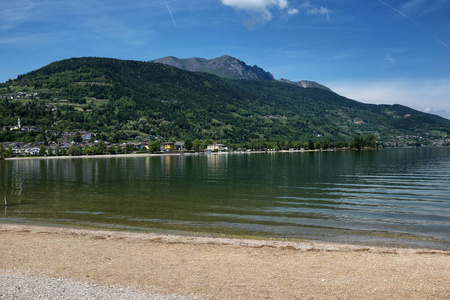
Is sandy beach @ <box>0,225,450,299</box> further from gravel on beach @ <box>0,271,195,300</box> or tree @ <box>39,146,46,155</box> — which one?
tree @ <box>39,146,46,155</box>

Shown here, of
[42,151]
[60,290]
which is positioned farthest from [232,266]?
[42,151]

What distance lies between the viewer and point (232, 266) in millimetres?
12852

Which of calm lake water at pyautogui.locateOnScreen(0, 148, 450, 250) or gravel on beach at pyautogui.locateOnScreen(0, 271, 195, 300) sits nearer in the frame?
gravel on beach at pyautogui.locateOnScreen(0, 271, 195, 300)

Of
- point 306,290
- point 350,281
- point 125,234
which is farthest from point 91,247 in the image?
point 350,281

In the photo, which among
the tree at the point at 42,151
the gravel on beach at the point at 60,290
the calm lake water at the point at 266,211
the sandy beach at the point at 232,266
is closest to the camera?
the gravel on beach at the point at 60,290

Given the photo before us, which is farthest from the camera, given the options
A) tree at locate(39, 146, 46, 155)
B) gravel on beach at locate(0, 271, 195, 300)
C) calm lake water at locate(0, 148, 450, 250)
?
tree at locate(39, 146, 46, 155)

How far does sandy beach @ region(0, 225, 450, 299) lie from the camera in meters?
10.3

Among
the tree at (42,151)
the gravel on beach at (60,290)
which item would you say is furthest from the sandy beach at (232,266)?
the tree at (42,151)

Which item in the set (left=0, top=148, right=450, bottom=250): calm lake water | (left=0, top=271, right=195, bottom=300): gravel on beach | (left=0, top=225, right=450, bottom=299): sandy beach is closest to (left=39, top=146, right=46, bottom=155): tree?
(left=0, top=148, right=450, bottom=250): calm lake water

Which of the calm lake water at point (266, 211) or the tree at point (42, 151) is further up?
the tree at point (42, 151)

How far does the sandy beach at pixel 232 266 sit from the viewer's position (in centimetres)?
1026

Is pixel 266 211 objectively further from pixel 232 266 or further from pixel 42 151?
pixel 42 151

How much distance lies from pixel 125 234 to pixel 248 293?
1162 centimetres

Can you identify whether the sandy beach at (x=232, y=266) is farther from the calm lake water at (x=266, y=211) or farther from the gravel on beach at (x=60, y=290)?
the calm lake water at (x=266, y=211)
